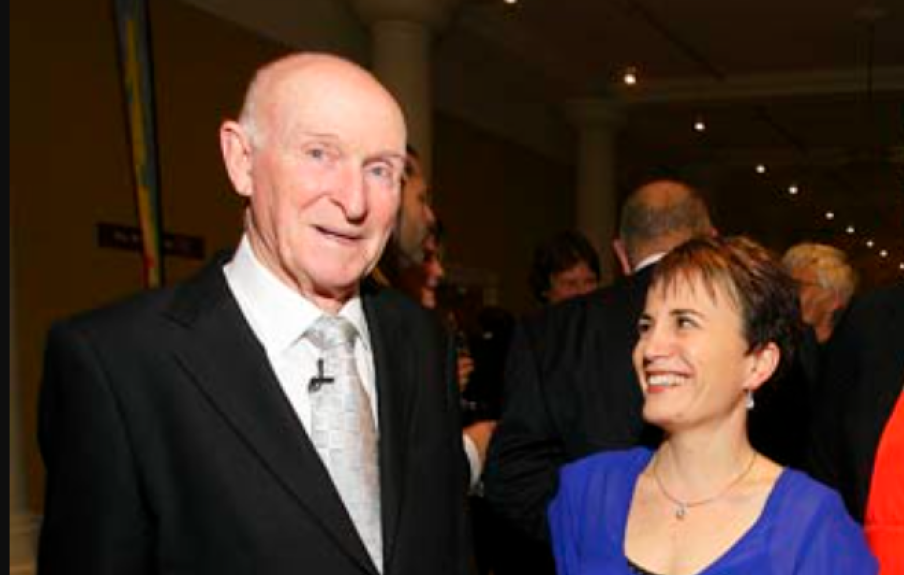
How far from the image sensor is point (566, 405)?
2.78 m

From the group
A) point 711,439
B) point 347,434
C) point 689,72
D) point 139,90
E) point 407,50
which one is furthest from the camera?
point 689,72

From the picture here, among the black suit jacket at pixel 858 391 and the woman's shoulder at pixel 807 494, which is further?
the black suit jacket at pixel 858 391

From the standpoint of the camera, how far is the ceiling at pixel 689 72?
8.67m

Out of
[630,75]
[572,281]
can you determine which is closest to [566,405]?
[572,281]

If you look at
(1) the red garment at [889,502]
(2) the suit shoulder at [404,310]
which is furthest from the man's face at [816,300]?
(2) the suit shoulder at [404,310]

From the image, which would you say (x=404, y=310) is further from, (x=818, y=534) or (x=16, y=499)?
(x=16, y=499)

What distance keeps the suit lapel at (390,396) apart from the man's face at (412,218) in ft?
3.19

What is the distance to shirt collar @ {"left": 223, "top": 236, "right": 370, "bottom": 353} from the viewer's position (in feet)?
5.16

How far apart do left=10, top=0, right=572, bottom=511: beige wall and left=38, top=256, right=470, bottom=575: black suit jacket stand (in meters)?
3.47

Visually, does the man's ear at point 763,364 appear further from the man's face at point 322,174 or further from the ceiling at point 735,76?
the ceiling at point 735,76

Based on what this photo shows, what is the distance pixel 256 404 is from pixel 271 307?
16 cm

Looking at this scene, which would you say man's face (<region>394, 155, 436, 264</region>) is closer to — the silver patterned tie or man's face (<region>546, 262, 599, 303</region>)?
the silver patterned tie

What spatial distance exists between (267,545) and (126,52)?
3141mm

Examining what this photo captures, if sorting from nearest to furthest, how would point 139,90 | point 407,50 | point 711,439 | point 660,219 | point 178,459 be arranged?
1. point 178,459
2. point 711,439
3. point 660,219
4. point 139,90
5. point 407,50
